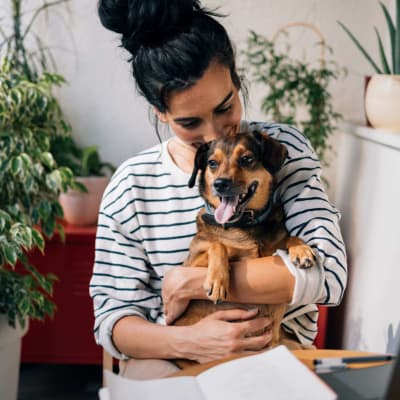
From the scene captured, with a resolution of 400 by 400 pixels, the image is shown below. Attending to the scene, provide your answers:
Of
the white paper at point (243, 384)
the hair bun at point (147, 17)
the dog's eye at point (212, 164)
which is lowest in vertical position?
the white paper at point (243, 384)

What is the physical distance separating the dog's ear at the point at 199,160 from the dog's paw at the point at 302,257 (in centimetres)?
30

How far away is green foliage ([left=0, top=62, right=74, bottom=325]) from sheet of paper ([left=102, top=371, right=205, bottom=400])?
104cm

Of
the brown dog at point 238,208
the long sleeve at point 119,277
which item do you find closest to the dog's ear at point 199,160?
the brown dog at point 238,208

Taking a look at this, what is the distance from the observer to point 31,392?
2.42 m

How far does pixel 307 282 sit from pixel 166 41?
0.62 meters

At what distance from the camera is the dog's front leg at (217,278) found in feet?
3.77

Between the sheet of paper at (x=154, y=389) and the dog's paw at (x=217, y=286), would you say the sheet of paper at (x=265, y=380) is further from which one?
the dog's paw at (x=217, y=286)

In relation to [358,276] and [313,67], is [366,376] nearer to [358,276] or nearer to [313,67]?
[358,276]

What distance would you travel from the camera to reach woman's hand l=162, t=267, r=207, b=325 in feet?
4.05

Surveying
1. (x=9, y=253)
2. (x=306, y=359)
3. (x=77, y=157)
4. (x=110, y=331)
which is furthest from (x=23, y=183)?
(x=306, y=359)

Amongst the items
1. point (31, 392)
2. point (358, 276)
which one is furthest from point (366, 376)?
point (31, 392)

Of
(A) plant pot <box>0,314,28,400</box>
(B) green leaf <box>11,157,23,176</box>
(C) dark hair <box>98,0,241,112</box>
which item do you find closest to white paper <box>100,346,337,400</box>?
(C) dark hair <box>98,0,241,112</box>

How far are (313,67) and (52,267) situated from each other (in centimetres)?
153

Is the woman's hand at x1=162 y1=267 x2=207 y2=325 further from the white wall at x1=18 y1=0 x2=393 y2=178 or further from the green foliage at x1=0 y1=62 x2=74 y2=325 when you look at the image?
the white wall at x1=18 y1=0 x2=393 y2=178
